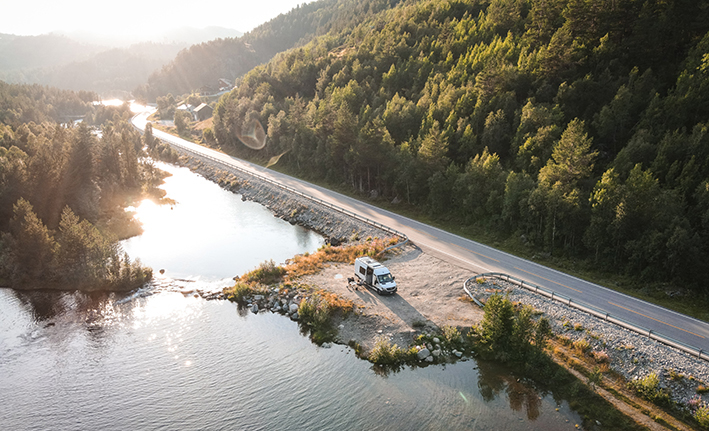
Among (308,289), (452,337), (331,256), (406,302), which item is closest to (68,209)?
(308,289)

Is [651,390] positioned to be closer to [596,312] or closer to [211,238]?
[596,312]

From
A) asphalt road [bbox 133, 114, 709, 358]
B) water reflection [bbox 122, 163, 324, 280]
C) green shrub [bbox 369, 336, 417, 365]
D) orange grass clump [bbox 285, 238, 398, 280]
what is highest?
asphalt road [bbox 133, 114, 709, 358]

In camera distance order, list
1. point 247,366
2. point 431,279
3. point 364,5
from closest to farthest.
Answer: point 247,366 < point 431,279 < point 364,5

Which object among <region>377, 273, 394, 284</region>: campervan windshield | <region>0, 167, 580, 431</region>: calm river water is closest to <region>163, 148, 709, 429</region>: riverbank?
<region>377, 273, 394, 284</region>: campervan windshield

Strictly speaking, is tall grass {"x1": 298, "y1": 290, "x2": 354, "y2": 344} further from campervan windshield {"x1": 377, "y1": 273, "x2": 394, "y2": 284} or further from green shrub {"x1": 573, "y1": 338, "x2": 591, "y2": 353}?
green shrub {"x1": 573, "y1": 338, "x2": 591, "y2": 353}

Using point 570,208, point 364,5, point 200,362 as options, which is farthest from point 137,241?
point 364,5

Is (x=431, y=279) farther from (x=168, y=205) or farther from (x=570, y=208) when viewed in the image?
(x=168, y=205)
